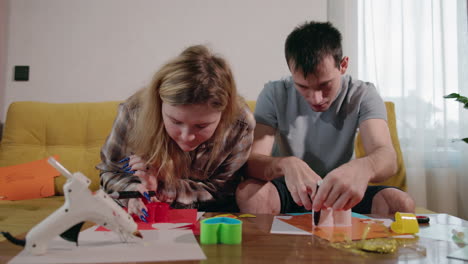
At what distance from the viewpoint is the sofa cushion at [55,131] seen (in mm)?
1908

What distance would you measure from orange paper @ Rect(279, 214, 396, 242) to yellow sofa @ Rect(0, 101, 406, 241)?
97 cm

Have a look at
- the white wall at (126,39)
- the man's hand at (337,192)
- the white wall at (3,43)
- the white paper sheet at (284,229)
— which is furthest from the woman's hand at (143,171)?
the white wall at (3,43)

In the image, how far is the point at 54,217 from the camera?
63 centimetres

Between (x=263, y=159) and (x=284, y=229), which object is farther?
(x=263, y=159)

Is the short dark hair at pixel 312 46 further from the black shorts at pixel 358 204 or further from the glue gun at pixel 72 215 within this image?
the glue gun at pixel 72 215

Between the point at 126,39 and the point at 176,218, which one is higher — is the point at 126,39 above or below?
above

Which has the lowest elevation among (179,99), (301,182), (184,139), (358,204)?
(358,204)

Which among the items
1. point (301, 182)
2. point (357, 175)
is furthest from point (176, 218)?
point (357, 175)

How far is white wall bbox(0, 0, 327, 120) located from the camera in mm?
2299

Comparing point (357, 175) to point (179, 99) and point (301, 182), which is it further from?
point (179, 99)

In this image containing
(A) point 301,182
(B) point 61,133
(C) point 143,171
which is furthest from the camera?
(B) point 61,133

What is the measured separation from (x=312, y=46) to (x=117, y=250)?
972 mm

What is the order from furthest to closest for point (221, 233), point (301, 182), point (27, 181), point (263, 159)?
point (27, 181), point (263, 159), point (301, 182), point (221, 233)

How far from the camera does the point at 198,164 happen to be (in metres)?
1.34
